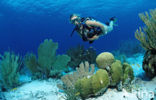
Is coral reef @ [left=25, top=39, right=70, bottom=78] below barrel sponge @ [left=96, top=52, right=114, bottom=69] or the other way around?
the other way around

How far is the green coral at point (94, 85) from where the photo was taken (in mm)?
3967

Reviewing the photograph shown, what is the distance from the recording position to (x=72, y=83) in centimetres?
466

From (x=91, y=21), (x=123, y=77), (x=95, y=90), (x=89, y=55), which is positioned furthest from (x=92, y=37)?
(x=89, y=55)

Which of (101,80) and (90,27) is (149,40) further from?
(90,27)

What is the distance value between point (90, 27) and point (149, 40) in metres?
2.74

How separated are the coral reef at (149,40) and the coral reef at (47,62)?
3658 mm

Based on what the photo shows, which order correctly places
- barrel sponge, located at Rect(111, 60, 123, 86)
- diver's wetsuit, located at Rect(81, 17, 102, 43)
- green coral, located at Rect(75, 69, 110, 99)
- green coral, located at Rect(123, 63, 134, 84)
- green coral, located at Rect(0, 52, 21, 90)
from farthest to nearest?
green coral, located at Rect(0, 52, 21, 90) → green coral, located at Rect(123, 63, 134, 84) → barrel sponge, located at Rect(111, 60, 123, 86) → green coral, located at Rect(75, 69, 110, 99) → diver's wetsuit, located at Rect(81, 17, 102, 43)

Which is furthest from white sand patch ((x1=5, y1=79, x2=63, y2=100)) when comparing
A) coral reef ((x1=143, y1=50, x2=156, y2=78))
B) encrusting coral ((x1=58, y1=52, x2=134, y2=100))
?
coral reef ((x1=143, y1=50, x2=156, y2=78))

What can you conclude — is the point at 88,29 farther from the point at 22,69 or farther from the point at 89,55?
the point at 22,69

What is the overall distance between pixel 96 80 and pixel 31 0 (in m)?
22.2

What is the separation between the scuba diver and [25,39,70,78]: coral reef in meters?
3.51

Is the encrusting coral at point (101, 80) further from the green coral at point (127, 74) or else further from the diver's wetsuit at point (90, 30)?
the diver's wetsuit at point (90, 30)

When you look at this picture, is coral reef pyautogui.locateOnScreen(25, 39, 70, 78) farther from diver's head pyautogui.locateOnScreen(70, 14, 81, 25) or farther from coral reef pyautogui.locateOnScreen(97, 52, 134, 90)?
diver's head pyautogui.locateOnScreen(70, 14, 81, 25)

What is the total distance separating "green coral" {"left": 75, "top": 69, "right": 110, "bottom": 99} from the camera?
3967mm
